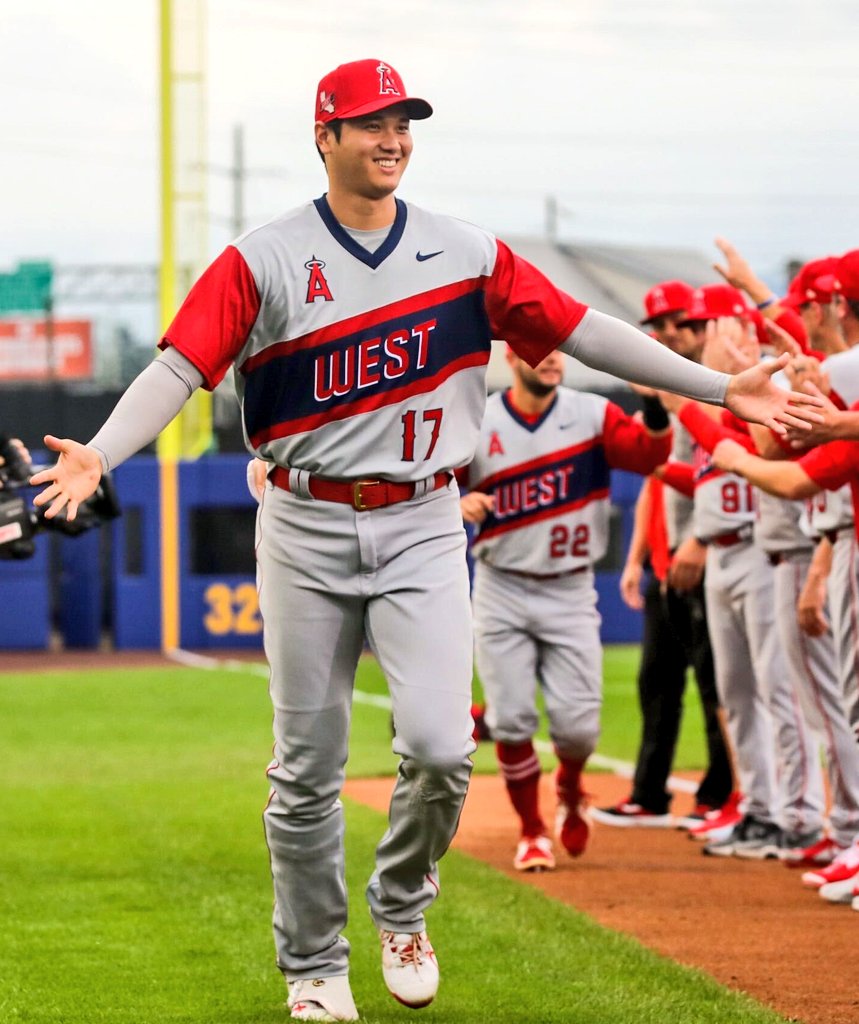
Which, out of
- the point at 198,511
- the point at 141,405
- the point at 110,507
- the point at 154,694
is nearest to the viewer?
the point at 141,405

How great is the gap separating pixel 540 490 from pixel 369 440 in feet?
9.47

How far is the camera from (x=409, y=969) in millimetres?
4488

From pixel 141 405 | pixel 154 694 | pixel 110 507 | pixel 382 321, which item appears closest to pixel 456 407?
pixel 382 321

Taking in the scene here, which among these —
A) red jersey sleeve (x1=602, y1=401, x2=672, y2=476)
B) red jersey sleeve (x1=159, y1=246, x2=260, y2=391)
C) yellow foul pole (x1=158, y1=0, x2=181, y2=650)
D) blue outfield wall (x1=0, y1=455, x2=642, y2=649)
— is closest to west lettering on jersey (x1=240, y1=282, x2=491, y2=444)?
red jersey sleeve (x1=159, y1=246, x2=260, y2=391)

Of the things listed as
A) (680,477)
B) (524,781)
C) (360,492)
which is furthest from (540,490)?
(360,492)

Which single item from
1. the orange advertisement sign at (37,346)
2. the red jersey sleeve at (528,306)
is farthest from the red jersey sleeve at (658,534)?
the orange advertisement sign at (37,346)

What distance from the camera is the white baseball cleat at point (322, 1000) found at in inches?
175

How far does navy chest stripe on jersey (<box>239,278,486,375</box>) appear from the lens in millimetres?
4312

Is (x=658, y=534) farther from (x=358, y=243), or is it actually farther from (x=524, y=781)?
(x=358, y=243)

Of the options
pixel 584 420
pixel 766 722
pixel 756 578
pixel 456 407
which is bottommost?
pixel 766 722

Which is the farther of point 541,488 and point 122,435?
point 541,488

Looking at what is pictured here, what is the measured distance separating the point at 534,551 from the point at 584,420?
1.99ft

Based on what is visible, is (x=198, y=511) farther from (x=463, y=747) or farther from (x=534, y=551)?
(x=463, y=747)

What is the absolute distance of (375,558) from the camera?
4.39 meters
